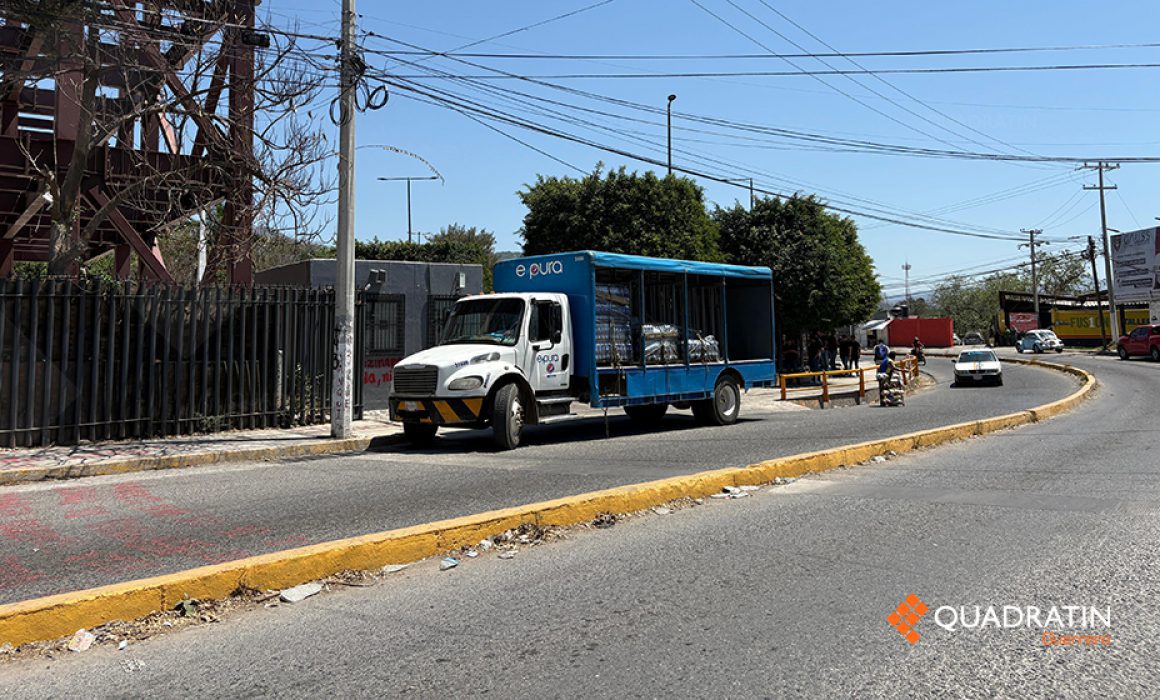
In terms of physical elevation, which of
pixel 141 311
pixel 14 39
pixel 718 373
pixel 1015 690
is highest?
pixel 14 39

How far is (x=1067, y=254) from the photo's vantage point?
291 ft

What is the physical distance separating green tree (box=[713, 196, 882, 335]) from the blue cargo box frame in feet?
49.6

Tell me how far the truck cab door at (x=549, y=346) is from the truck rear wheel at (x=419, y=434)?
1904 mm

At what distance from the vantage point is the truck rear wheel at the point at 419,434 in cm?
1234

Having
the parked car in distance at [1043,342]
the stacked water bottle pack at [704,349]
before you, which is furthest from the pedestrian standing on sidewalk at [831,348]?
the parked car in distance at [1043,342]

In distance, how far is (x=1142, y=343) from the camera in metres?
40.4

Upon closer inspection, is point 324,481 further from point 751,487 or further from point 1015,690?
point 1015,690

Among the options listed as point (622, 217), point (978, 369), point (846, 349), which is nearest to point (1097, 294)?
point (846, 349)

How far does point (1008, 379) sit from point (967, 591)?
29.8 m

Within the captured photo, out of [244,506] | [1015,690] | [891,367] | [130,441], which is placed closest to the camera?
[1015,690]

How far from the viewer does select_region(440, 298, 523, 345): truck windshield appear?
40.0 ft

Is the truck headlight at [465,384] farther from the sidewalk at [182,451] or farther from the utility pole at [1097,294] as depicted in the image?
the utility pole at [1097,294]

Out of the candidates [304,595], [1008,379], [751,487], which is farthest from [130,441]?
[1008,379]

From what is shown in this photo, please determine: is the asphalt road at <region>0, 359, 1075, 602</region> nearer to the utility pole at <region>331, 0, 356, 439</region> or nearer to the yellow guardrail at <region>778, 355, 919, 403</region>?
the utility pole at <region>331, 0, 356, 439</region>
